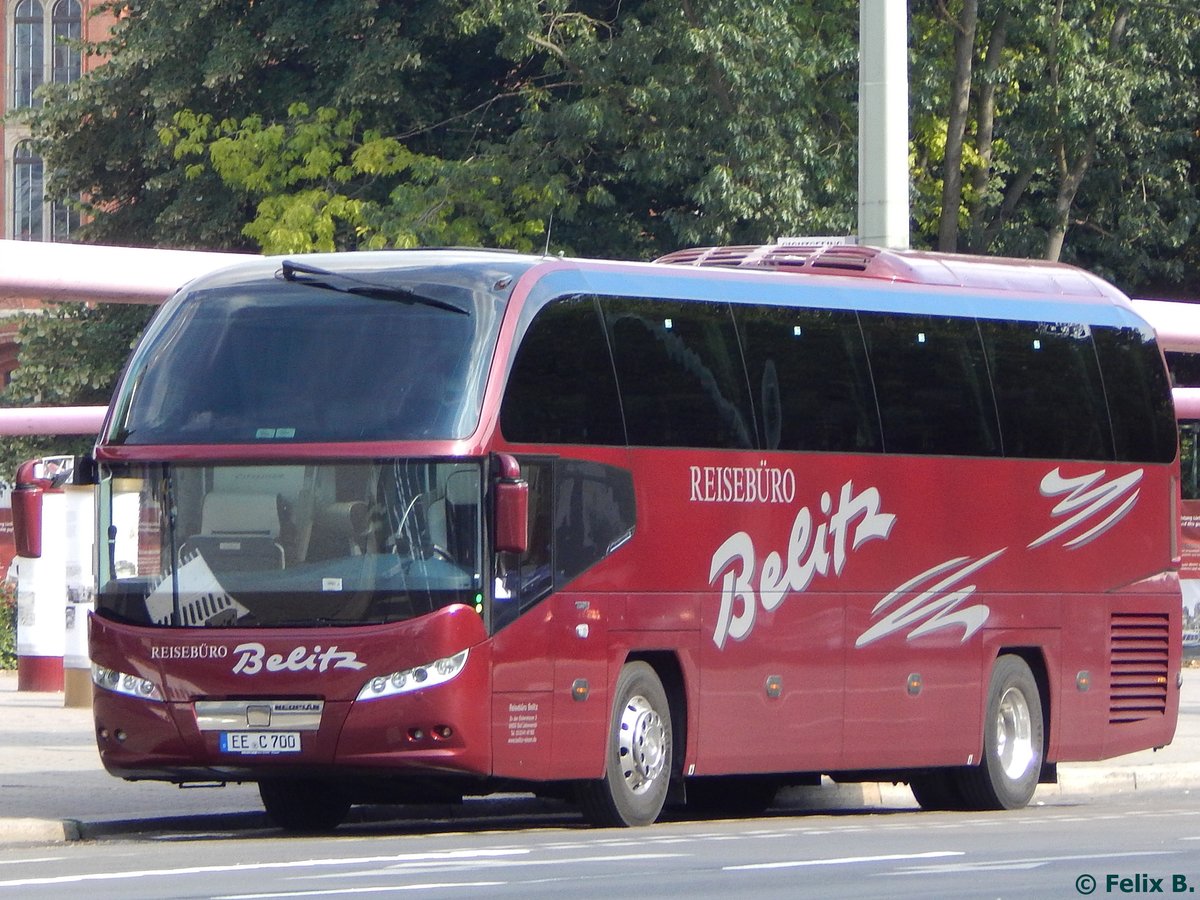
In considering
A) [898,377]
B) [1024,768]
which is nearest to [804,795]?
[1024,768]

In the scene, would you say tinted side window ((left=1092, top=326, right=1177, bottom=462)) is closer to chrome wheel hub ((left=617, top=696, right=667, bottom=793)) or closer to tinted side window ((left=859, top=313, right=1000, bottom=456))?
tinted side window ((left=859, top=313, right=1000, bottom=456))

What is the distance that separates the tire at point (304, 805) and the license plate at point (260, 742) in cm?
138

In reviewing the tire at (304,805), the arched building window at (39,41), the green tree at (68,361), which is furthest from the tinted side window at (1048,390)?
the arched building window at (39,41)

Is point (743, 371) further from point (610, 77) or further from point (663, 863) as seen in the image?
point (610, 77)

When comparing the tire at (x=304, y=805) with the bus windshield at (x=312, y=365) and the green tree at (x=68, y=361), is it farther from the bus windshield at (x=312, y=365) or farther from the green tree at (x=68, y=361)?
the green tree at (x=68, y=361)

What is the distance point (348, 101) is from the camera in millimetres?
35156

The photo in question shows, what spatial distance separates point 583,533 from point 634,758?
4.69ft

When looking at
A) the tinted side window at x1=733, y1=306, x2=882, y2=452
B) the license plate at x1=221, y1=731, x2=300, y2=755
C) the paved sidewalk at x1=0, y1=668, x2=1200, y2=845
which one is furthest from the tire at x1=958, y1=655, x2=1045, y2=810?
the license plate at x1=221, y1=731, x2=300, y2=755

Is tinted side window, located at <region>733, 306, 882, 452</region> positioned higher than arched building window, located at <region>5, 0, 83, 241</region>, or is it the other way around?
arched building window, located at <region>5, 0, 83, 241</region>

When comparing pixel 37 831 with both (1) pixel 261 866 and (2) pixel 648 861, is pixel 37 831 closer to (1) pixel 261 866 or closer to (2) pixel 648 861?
(1) pixel 261 866

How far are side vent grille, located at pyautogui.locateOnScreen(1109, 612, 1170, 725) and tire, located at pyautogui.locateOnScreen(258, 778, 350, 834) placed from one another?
616 cm

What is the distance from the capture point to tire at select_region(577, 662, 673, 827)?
13.7 m

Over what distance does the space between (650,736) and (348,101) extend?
22590mm

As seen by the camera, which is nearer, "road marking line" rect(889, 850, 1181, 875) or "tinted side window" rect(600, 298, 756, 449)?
"road marking line" rect(889, 850, 1181, 875)
